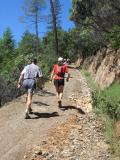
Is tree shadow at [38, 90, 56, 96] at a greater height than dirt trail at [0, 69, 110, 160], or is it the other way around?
tree shadow at [38, 90, 56, 96]

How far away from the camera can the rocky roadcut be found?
12038 millimetres

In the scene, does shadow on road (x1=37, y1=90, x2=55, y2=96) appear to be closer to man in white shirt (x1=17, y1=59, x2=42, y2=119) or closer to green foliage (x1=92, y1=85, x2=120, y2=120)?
green foliage (x1=92, y1=85, x2=120, y2=120)

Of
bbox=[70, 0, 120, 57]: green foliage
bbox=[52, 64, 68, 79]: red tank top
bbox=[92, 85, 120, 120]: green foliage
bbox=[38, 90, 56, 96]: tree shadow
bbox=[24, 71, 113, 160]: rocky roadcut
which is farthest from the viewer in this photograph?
bbox=[70, 0, 120, 57]: green foliage

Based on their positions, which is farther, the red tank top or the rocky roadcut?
the red tank top

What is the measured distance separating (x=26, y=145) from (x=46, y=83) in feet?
57.3

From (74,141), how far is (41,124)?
2335 millimetres

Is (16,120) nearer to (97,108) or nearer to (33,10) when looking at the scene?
(97,108)

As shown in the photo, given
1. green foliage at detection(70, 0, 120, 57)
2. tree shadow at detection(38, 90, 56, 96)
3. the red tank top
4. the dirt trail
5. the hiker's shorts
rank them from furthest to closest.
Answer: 1. green foliage at detection(70, 0, 120, 57)
2. tree shadow at detection(38, 90, 56, 96)
3. the red tank top
4. the hiker's shorts
5. the dirt trail

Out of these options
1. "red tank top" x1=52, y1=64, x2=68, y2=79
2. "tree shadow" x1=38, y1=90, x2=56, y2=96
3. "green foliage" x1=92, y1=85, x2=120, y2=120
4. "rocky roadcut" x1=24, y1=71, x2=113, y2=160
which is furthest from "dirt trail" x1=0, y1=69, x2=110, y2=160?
"tree shadow" x1=38, y1=90, x2=56, y2=96

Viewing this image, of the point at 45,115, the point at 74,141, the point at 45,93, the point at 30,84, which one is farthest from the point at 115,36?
the point at 74,141

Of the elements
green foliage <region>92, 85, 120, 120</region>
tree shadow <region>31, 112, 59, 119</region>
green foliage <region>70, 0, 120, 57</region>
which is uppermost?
green foliage <region>70, 0, 120, 57</region>

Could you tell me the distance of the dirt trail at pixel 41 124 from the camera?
12602 mm

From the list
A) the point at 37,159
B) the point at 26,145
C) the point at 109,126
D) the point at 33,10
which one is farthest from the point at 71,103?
the point at 33,10

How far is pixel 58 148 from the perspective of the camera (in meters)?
12.6
